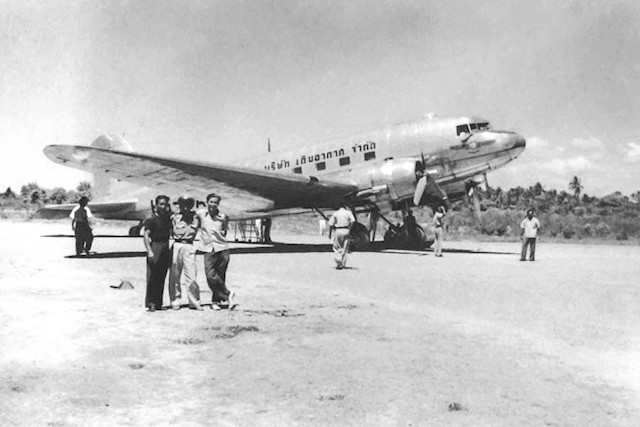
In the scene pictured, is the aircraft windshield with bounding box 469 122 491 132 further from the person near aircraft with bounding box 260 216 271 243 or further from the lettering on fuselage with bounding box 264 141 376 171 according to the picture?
the person near aircraft with bounding box 260 216 271 243

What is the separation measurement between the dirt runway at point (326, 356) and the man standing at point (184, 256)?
15.6 inches

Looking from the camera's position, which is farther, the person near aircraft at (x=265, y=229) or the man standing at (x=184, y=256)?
the person near aircraft at (x=265, y=229)

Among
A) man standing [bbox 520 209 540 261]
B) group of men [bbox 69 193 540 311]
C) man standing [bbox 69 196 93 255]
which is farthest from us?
man standing [bbox 520 209 540 261]

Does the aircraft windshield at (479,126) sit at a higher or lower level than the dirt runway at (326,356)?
higher

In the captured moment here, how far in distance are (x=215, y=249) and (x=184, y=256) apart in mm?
455

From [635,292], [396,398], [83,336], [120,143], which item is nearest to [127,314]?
[83,336]

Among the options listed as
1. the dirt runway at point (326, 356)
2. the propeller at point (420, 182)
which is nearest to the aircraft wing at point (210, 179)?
the propeller at point (420, 182)

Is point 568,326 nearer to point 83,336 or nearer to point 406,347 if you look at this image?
point 406,347

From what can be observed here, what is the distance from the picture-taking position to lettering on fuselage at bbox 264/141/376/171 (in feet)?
66.5

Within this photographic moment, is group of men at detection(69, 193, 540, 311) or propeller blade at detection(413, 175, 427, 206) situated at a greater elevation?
propeller blade at detection(413, 175, 427, 206)

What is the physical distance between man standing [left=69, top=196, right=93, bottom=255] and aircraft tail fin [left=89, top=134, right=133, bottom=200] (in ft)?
35.2

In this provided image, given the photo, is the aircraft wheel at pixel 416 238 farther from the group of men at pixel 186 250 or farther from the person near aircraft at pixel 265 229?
the group of men at pixel 186 250

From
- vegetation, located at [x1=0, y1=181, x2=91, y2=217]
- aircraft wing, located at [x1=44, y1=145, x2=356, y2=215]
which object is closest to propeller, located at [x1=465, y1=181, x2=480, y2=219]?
aircraft wing, located at [x1=44, y1=145, x2=356, y2=215]

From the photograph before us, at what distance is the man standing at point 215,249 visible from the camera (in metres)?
8.27
